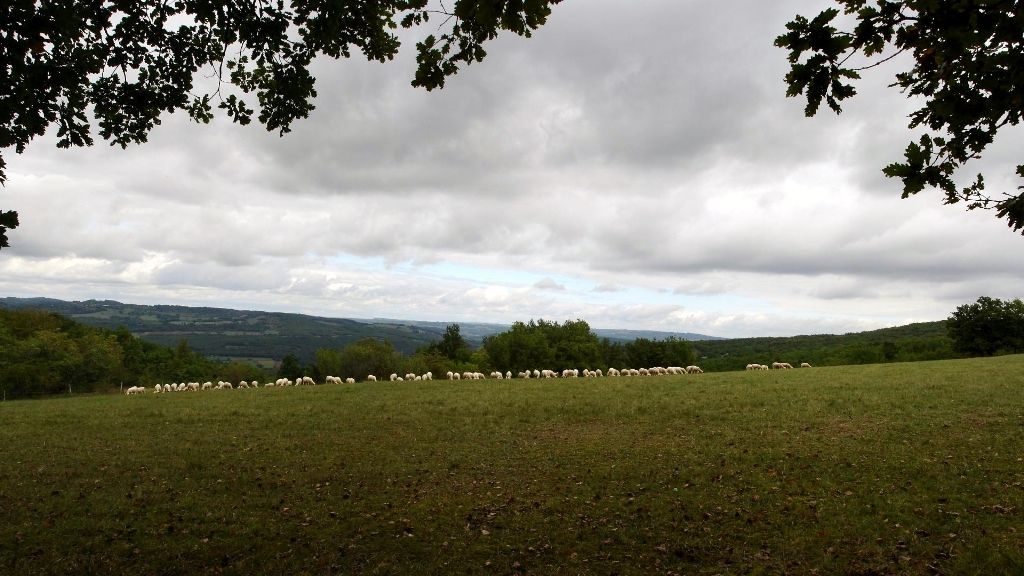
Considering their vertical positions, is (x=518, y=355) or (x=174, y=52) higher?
(x=174, y=52)

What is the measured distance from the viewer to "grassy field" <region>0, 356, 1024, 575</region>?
858 centimetres

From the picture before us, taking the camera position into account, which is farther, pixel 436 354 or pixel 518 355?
pixel 436 354

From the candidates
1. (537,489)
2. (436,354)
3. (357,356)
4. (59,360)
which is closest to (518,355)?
(436,354)

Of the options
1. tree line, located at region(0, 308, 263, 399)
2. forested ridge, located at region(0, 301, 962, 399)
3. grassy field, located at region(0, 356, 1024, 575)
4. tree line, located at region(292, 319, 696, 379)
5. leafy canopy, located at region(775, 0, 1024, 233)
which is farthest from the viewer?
tree line, located at region(292, 319, 696, 379)

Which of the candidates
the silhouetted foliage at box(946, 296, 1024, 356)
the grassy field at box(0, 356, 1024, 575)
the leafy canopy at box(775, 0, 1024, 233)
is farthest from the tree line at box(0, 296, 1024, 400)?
the leafy canopy at box(775, 0, 1024, 233)

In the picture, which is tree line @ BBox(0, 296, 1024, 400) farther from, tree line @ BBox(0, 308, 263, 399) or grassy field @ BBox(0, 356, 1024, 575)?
grassy field @ BBox(0, 356, 1024, 575)

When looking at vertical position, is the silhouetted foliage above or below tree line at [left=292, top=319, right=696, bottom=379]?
above

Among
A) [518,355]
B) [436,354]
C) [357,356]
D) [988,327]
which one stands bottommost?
[357,356]

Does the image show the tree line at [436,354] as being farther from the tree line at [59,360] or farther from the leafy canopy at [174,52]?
the leafy canopy at [174,52]

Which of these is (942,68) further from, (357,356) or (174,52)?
(357,356)

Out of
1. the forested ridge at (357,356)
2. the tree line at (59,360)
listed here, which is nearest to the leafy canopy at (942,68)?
the forested ridge at (357,356)

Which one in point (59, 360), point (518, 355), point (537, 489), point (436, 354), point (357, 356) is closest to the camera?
point (537, 489)

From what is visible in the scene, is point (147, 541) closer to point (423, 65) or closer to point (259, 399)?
point (423, 65)

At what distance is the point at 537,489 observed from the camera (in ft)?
39.4
